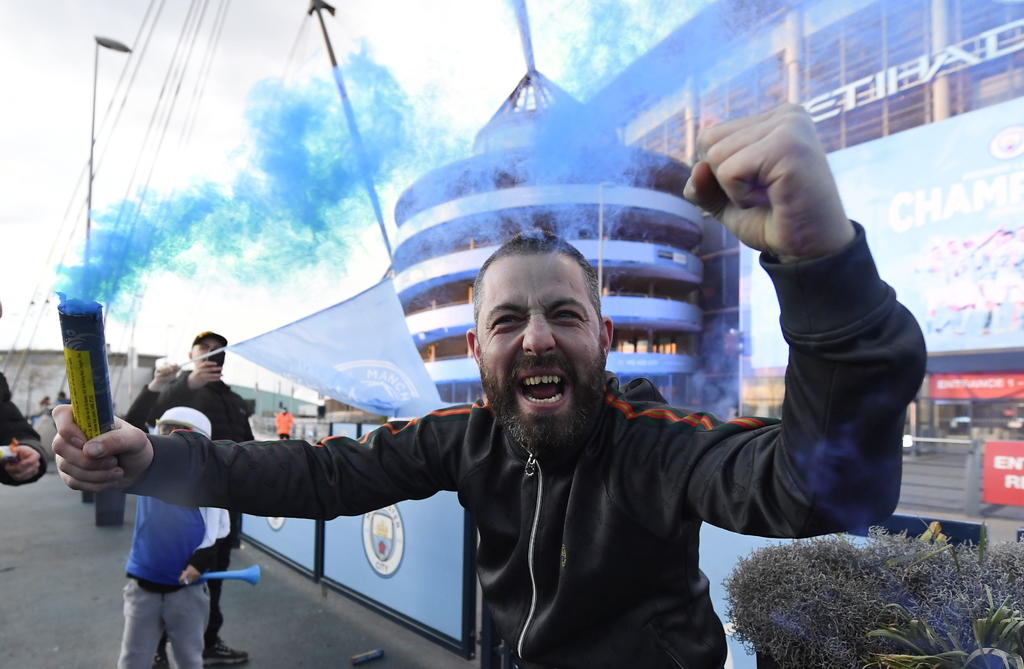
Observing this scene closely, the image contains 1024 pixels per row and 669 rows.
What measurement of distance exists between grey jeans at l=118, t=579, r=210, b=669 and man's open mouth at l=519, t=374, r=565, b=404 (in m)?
2.95

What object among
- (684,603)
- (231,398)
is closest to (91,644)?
(231,398)

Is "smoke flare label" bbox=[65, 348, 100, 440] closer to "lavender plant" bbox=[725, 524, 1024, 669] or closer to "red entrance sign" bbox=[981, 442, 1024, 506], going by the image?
"lavender plant" bbox=[725, 524, 1024, 669]

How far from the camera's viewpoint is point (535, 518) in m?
1.52

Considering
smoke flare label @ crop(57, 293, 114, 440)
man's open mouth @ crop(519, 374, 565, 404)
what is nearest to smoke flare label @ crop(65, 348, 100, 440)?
smoke flare label @ crop(57, 293, 114, 440)

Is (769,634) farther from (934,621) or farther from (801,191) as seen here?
(801,191)

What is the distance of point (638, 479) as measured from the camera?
1.38m

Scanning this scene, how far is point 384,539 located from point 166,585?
2.18m

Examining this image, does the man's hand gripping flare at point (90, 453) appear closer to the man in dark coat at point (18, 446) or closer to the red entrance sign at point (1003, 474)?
the man in dark coat at point (18, 446)

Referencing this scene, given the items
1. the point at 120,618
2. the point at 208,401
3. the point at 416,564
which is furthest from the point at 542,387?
the point at 120,618

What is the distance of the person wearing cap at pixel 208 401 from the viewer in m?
4.43

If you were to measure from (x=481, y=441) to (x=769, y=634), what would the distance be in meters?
1.26

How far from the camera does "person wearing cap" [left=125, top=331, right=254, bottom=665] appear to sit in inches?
175

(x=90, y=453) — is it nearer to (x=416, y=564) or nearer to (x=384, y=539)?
(x=416, y=564)

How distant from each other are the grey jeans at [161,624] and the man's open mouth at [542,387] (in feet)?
9.68
